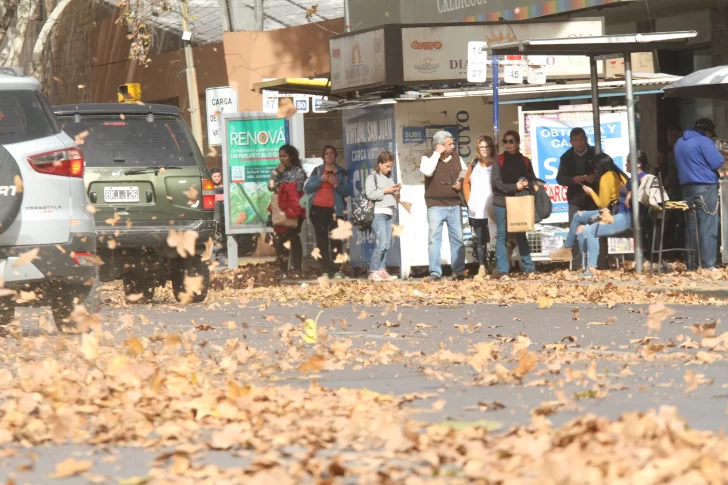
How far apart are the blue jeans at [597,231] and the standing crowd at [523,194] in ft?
0.04

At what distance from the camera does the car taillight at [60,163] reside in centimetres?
1060

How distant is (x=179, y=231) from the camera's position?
47.3ft

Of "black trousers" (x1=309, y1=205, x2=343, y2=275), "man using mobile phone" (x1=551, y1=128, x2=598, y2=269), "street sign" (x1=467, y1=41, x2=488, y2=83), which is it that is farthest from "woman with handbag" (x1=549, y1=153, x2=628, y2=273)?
"black trousers" (x1=309, y1=205, x2=343, y2=275)

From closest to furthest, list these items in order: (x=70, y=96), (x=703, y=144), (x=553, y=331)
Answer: (x=553, y=331)
(x=703, y=144)
(x=70, y=96)

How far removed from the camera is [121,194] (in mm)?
14336

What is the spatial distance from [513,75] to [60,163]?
29.4ft

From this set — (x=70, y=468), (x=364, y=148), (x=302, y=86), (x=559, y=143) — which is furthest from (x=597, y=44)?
(x=70, y=468)

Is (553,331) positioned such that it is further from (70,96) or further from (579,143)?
(70,96)

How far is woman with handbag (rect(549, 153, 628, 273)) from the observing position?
58.4 ft

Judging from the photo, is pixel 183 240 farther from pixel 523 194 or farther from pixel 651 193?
pixel 651 193

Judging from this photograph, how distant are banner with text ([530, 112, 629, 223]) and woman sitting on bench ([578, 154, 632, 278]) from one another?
1581 mm

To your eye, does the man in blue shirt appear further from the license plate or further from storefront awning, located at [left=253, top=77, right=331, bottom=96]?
the license plate

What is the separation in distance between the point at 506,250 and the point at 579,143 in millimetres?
1598

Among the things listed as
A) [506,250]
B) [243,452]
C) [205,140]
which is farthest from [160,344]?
[205,140]
